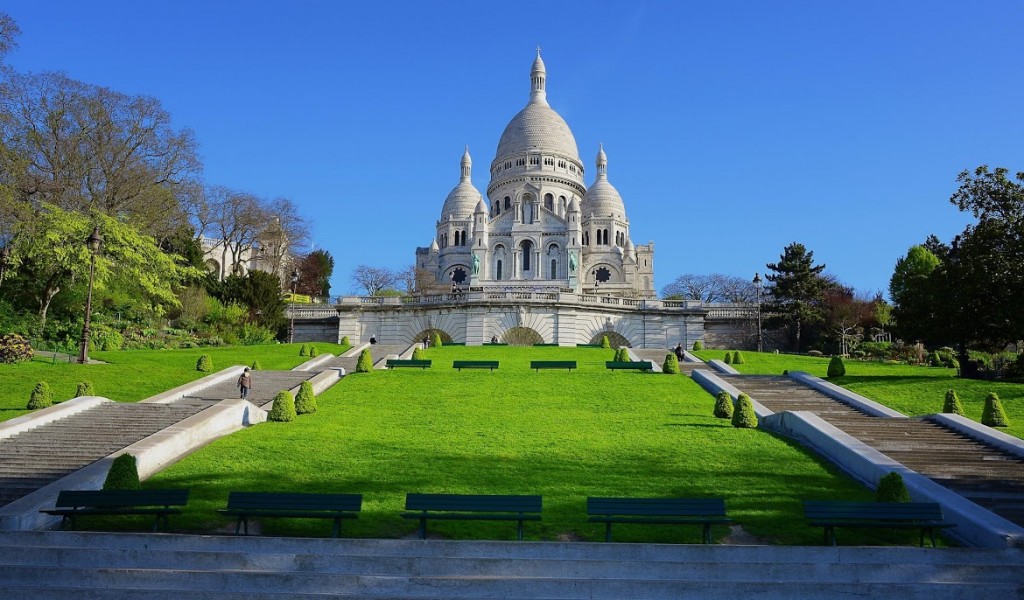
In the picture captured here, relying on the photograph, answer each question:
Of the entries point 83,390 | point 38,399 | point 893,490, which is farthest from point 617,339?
point 893,490

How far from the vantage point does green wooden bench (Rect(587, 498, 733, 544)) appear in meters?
12.0

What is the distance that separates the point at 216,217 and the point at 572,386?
124 ft

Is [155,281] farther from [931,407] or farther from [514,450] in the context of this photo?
[931,407]

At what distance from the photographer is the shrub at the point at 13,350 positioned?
29.1 meters

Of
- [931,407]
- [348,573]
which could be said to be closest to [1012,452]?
[931,407]

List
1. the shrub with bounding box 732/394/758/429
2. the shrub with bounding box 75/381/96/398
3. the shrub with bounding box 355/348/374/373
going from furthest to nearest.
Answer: the shrub with bounding box 355/348/374/373, the shrub with bounding box 75/381/96/398, the shrub with bounding box 732/394/758/429

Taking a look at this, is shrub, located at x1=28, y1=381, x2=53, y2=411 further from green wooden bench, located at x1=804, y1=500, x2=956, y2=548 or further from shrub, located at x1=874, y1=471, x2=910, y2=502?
shrub, located at x1=874, y1=471, x2=910, y2=502

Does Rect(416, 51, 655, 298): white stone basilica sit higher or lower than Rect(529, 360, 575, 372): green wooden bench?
higher

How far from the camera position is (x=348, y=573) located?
10.9m

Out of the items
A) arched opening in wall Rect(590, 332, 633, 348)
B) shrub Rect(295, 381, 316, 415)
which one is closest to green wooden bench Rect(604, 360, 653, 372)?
shrub Rect(295, 381, 316, 415)

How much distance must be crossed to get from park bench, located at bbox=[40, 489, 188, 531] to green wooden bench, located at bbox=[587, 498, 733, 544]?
6.09 meters

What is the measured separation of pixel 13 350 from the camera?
29.3 metres

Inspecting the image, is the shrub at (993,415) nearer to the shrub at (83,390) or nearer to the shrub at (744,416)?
the shrub at (744,416)

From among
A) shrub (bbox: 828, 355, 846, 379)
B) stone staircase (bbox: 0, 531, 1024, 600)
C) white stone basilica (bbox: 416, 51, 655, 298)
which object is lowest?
stone staircase (bbox: 0, 531, 1024, 600)
